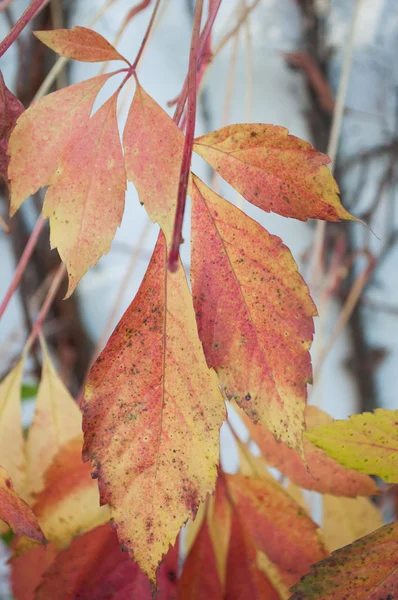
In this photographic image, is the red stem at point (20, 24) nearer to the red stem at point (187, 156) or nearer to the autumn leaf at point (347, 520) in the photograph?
the red stem at point (187, 156)

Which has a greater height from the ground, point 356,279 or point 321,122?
point 321,122

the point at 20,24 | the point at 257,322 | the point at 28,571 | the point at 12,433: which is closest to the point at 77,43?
the point at 20,24

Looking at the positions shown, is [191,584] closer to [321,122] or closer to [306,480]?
[306,480]

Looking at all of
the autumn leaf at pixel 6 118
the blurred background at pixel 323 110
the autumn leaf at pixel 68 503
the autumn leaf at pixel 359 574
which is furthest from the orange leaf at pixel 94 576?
the blurred background at pixel 323 110

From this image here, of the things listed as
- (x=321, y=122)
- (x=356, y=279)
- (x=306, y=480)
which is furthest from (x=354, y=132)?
(x=306, y=480)

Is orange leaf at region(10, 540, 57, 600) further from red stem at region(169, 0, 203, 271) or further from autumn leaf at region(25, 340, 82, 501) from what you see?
red stem at region(169, 0, 203, 271)

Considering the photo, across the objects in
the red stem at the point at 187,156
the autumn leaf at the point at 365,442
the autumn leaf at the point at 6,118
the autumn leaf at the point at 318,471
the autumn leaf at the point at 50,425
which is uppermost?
the autumn leaf at the point at 6,118

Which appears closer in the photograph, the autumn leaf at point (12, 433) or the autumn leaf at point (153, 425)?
the autumn leaf at point (153, 425)
